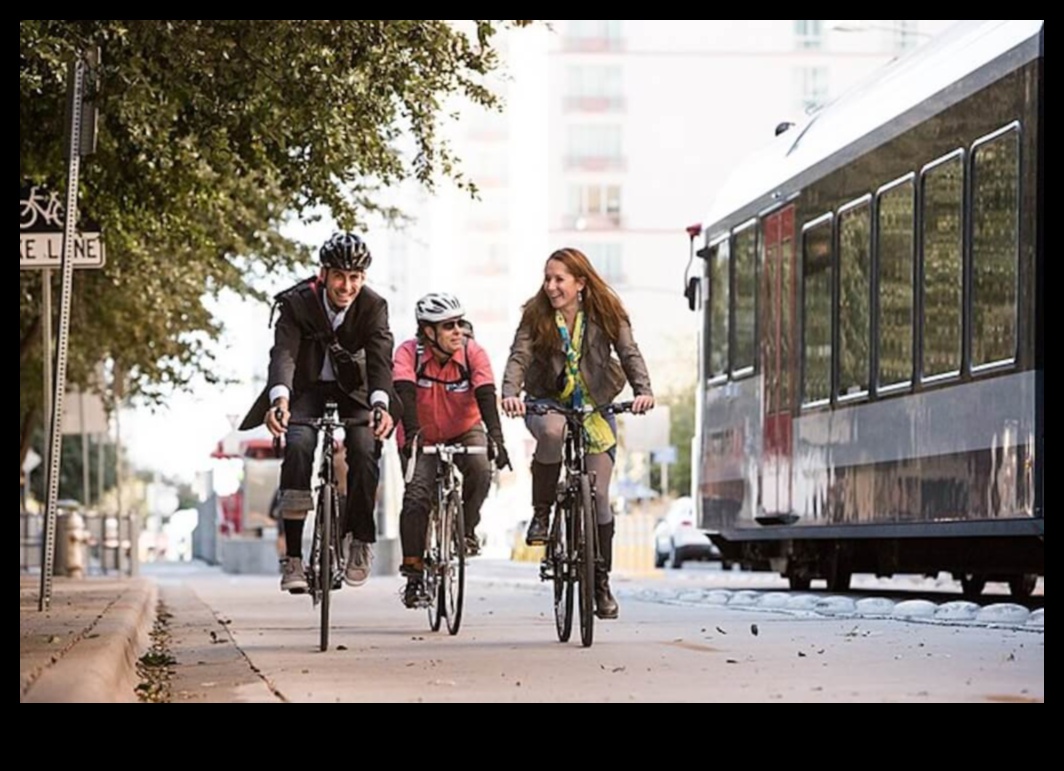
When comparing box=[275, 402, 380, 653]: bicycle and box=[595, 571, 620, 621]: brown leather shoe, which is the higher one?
box=[275, 402, 380, 653]: bicycle

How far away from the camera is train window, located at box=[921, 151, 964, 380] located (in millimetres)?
15992

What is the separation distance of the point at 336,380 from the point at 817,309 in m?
7.70

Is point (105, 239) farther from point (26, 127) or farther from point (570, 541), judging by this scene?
point (570, 541)

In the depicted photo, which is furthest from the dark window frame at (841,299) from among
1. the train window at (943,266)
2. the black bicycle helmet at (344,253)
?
the black bicycle helmet at (344,253)

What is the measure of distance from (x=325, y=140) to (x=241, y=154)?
937mm

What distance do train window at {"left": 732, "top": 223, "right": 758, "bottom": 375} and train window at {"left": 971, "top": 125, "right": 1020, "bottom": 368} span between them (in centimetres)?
611

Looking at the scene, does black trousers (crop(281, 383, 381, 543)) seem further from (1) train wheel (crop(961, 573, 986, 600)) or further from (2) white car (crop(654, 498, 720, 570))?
(2) white car (crop(654, 498, 720, 570))

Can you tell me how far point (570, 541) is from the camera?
12.1 meters

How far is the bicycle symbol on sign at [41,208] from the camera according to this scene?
685 inches

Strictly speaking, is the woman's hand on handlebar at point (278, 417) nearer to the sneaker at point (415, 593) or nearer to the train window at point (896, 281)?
the sneaker at point (415, 593)

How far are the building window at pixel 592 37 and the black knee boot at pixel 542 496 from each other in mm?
93748

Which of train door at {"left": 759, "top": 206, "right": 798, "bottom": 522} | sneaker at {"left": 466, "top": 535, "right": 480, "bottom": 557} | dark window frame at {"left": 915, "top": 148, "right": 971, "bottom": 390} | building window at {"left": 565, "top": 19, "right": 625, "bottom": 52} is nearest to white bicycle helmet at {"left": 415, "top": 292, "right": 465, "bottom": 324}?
sneaker at {"left": 466, "top": 535, "right": 480, "bottom": 557}
